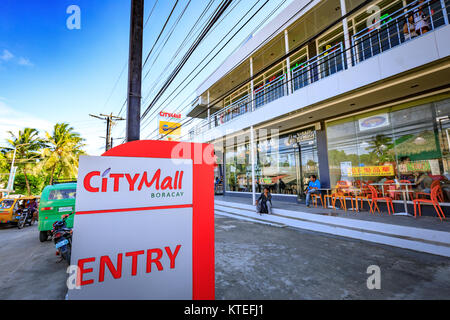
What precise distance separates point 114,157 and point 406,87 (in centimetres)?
772

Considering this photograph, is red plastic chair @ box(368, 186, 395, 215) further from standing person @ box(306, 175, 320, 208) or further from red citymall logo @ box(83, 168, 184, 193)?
red citymall logo @ box(83, 168, 184, 193)

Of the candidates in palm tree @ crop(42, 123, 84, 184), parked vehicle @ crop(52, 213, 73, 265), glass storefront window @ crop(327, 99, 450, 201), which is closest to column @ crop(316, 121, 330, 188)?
glass storefront window @ crop(327, 99, 450, 201)

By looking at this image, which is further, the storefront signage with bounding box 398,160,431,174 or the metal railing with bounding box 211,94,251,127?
the metal railing with bounding box 211,94,251,127

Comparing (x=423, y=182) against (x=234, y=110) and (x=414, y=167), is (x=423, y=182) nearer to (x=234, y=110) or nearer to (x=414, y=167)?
(x=414, y=167)

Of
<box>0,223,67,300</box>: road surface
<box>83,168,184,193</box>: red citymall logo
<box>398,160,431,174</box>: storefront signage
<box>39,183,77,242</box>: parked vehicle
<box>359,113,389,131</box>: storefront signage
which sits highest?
<box>359,113,389,131</box>: storefront signage

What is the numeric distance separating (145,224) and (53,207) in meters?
5.57

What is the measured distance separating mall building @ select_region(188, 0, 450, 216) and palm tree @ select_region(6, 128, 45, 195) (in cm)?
2610

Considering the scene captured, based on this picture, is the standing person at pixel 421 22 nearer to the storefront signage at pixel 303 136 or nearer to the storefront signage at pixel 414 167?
the storefront signage at pixel 414 167

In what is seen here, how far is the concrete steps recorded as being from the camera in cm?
412

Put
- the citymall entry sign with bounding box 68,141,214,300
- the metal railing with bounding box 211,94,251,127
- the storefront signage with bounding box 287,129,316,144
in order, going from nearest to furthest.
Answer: the citymall entry sign with bounding box 68,141,214,300, the storefront signage with bounding box 287,129,316,144, the metal railing with bounding box 211,94,251,127

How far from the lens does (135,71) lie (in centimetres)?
364

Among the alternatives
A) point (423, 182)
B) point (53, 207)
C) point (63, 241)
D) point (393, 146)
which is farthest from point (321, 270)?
point (53, 207)
